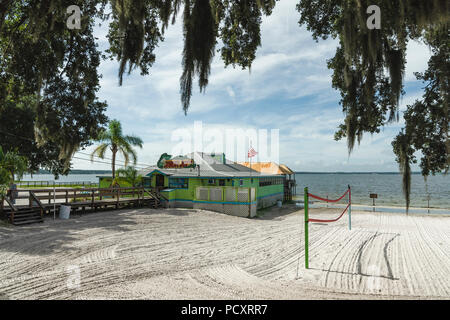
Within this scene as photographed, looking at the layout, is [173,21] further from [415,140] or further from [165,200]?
[165,200]

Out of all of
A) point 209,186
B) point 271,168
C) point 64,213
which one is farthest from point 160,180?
point 271,168

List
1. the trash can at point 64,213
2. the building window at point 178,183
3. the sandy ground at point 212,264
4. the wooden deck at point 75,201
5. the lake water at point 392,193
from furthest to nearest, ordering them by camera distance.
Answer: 1. the lake water at point 392,193
2. the building window at point 178,183
3. the trash can at point 64,213
4. the wooden deck at point 75,201
5. the sandy ground at point 212,264

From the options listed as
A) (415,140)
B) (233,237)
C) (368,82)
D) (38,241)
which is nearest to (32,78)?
(38,241)

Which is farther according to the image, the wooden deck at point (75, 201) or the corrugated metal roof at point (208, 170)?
the corrugated metal roof at point (208, 170)

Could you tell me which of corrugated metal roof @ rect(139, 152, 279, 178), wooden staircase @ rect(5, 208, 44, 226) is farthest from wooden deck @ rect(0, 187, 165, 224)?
corrugated metal roof @ rect(139, 152, 279, 178)

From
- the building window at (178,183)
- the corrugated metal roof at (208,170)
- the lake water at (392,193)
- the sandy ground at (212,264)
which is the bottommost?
the lake water at (392,193)

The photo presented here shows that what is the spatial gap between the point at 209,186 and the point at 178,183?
295 centimetres

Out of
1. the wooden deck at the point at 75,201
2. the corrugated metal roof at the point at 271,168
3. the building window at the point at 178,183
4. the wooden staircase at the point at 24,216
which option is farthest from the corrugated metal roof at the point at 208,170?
the wooden staircase at the point at 24,216

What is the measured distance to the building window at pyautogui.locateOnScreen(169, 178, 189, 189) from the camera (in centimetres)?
1973

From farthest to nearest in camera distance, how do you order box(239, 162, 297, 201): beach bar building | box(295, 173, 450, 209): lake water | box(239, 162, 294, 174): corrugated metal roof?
box(295, 173, 450, 209): lake water < box(239, 162, 297, 201): beach bar building < box(239, 162, 294, 174): corrugated metal roof

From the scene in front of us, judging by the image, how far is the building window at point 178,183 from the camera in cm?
1973

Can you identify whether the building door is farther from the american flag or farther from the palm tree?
the american flag

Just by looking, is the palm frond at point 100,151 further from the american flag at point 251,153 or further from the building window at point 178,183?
the american flag at point 251,153
